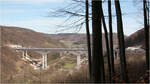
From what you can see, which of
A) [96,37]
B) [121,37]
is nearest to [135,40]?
[121,37]

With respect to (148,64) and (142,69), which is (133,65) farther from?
(148,64)

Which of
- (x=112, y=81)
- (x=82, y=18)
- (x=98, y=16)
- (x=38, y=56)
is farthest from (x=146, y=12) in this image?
(x=38, y=56)

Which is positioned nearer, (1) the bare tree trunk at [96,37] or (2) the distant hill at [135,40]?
(1) the bare tree trunk at [96,37]

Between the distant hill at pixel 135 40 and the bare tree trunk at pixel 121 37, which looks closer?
the bare tree trunk at pixel 121 37

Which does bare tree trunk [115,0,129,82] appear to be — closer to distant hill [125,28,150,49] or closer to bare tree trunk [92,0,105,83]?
bare tree trunk [92,0,105,83]

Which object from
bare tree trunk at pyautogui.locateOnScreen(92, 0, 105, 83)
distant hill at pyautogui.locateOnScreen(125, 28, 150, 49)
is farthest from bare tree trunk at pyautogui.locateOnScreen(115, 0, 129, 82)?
distant hill at pyautogui.locateOnScreen(125, 28, 150, 49)

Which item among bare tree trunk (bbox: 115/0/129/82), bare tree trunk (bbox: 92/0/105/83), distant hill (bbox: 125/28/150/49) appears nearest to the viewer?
bare tree trunk (bbox: 92/0/105/83)

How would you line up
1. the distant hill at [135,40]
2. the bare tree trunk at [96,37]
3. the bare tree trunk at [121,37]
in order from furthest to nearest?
the distant hill at [135,40], the bare tree trunk at [121,37], the bare tree trunk at [96,37]

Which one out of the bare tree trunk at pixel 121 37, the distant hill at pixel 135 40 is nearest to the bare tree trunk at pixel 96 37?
the bare tree trunk at pixel 121 37

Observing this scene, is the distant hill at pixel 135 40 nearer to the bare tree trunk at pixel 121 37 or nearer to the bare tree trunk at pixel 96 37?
the bare tree trunk at pixel 121 37

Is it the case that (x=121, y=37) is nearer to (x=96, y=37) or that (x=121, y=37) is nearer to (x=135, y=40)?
(x=96, y=37)

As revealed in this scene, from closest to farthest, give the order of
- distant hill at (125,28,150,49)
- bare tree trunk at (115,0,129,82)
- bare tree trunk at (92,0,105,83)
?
bare tree trunk at (92,0,105,83), bare tree trunk at (115,0,129,82), distant hill at (125,28,150,49)

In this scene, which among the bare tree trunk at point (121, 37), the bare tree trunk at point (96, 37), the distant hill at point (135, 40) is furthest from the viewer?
the distant hill at point (135, 40)
